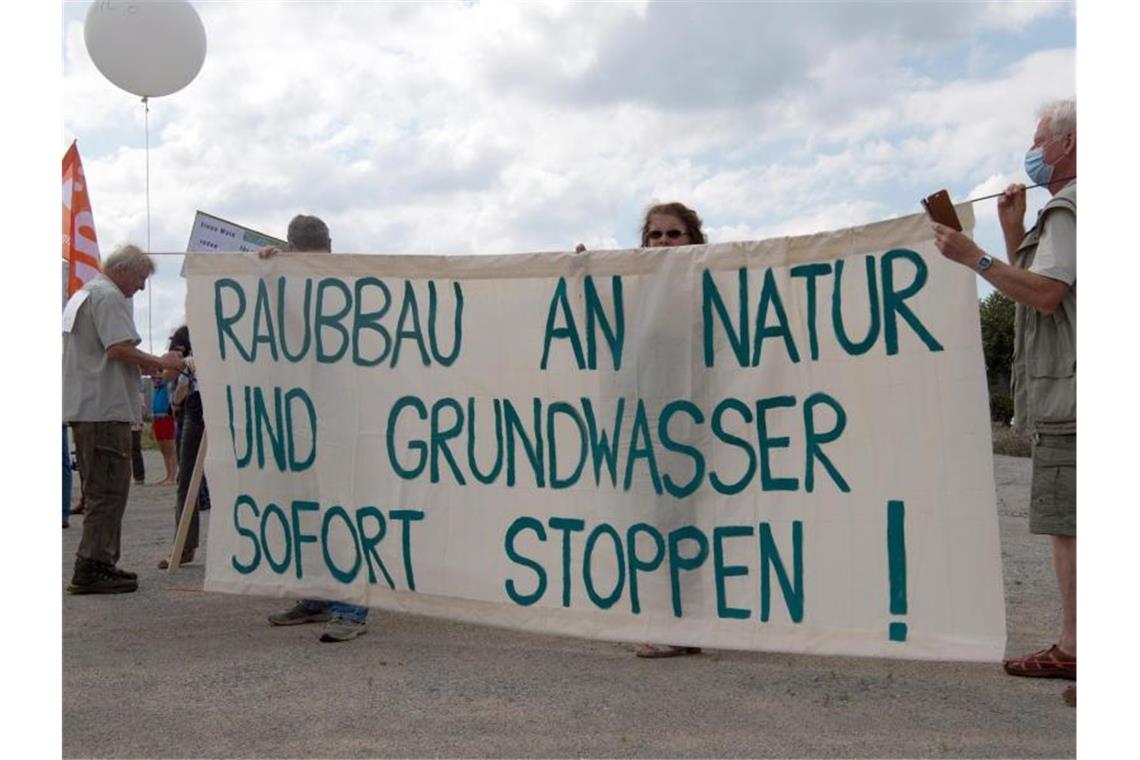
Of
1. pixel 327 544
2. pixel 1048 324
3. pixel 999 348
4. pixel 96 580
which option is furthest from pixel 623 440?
pixel 999 348

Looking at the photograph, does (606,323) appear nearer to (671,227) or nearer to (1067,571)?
(671,227)

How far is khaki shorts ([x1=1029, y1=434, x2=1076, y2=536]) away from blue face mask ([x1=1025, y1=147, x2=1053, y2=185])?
94 cm

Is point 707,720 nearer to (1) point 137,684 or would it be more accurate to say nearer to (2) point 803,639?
(2) point 803,639

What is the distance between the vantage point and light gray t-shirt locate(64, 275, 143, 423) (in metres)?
5.96

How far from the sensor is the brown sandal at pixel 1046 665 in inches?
156

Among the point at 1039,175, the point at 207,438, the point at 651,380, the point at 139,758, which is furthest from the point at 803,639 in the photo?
the point at 207,438

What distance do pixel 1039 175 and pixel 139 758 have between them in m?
3.65

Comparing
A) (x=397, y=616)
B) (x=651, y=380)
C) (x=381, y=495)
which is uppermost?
(x=651, y=380)

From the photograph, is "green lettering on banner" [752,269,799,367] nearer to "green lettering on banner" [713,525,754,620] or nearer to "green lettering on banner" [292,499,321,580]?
"green lettering on banner" [713,525,754,620]

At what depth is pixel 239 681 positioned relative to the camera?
416cm

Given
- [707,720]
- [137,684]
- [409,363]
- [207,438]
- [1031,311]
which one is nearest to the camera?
[707,720]

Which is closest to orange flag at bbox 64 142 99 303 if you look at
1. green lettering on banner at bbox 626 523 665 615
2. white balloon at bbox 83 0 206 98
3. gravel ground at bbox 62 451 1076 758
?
white balloon at bbox 83 0 206 98

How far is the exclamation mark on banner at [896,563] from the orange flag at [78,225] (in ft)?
28.1

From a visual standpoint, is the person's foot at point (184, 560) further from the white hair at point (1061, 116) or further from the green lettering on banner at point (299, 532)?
the white hair at point (1061, 116)
